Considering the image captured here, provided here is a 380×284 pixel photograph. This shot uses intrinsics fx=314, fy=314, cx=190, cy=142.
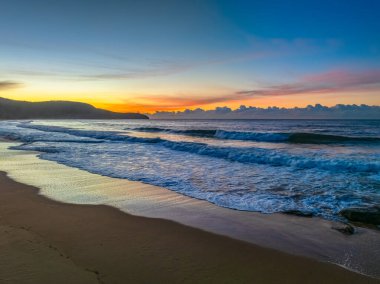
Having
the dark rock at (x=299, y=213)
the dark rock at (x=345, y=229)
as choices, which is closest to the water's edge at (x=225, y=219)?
the dark rock at (x=345, y=229)

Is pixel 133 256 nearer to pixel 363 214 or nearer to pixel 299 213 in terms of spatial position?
pixel 299 213

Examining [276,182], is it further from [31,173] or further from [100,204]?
[31,173]

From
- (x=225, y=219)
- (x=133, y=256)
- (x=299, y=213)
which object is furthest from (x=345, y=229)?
(x=133, y=256)

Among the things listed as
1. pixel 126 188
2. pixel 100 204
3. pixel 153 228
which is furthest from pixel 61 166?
pixel 153 228

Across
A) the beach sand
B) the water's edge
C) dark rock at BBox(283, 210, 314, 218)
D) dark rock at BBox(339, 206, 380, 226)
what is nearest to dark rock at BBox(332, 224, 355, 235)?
the water's edge

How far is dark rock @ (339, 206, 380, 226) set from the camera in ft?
18.3

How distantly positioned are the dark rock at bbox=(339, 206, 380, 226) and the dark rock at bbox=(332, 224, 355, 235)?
0.45 metres

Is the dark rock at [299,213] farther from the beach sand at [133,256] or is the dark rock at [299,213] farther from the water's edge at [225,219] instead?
the beach sand at [133,256]

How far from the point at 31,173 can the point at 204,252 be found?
7814 millimetres

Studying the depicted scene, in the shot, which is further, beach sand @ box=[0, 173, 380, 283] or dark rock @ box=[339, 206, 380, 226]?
dark rock @ box=[339, 206, 380, 226]

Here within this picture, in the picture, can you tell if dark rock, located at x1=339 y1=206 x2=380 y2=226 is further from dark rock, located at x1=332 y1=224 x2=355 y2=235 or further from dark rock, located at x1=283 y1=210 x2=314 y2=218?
dark rock, located at x1=283 y1=210 x2=314 y2=218

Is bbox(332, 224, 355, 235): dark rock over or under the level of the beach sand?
under

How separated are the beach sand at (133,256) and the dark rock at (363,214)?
223 cm

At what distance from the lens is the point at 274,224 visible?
5.40 meters
